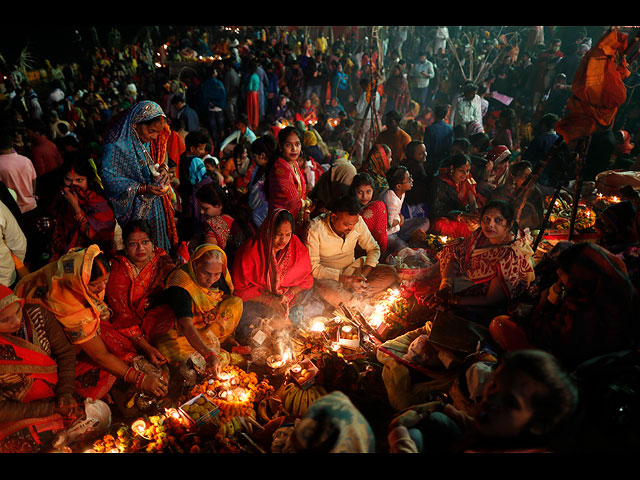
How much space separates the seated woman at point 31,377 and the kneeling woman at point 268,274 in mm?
1382

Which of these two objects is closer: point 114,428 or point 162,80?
Result: point 114,428

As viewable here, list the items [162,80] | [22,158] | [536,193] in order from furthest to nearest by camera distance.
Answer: [162,80]
[536,193]
[22,158]

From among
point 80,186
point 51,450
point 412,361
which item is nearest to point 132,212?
point 80,186

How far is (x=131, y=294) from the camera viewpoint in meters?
2.93

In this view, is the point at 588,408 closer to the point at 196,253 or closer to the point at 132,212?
the point at 196,253

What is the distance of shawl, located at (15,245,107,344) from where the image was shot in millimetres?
2309

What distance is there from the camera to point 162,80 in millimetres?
12047

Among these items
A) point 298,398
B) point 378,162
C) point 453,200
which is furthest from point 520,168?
point 298,398

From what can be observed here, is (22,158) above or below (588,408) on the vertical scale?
above

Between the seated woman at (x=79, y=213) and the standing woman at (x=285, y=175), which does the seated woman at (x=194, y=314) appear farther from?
the standing woman at (x=285, y=175)

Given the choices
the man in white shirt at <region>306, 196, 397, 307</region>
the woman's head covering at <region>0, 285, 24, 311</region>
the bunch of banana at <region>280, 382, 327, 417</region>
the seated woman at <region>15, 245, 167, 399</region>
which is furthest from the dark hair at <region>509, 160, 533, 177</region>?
the woman's head covering at <region>0, 285, 24, 311</region>

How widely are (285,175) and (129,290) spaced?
2.05 metres

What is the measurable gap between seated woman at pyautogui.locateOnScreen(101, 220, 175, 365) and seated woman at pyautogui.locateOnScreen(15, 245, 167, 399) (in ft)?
0.49

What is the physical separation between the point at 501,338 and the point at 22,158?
5.70 metres
